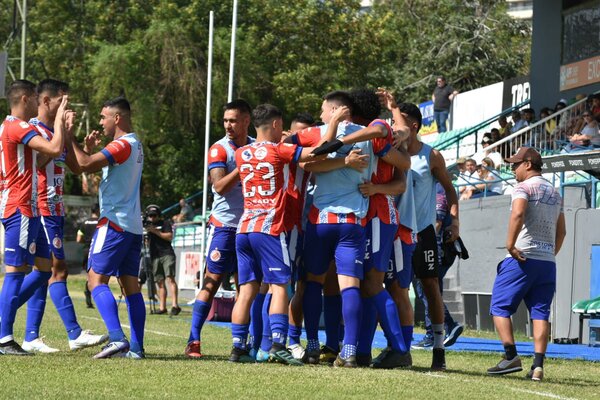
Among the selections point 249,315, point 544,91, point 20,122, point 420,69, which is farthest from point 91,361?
point 420,69

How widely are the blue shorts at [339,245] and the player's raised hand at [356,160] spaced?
0.48m

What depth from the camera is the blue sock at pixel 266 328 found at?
32.3ft

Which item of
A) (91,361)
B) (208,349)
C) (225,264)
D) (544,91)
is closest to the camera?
(91,361)

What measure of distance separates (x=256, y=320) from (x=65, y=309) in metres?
1.70

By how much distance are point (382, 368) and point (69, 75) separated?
125 feet

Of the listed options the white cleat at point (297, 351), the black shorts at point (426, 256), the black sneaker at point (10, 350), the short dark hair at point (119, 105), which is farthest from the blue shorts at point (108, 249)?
the black shorts at point (426, 256)

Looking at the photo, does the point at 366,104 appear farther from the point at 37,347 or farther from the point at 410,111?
the point at 37,347

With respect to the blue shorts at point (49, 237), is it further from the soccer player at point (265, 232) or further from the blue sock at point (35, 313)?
the soccer player at point (265, 232)

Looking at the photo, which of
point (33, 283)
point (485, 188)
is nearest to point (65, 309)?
point (33, 283)

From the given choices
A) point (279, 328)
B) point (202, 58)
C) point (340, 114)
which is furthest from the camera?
point (202, 58)

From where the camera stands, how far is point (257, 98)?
44094 mm

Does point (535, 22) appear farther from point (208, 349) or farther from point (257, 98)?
point (208, 349)

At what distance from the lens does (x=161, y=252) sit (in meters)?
20.8

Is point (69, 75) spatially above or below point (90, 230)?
above
